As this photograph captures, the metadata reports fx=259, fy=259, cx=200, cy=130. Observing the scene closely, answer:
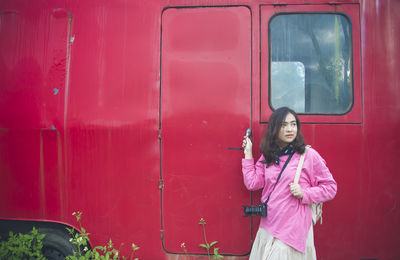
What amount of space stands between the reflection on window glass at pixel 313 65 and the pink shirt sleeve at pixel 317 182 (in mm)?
568

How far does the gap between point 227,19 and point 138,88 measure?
102cm

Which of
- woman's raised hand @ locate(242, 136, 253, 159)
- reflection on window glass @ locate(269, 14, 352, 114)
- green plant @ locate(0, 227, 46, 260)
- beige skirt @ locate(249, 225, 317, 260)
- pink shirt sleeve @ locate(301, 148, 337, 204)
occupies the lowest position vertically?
green plant @ locate(0, 227, 46, 260)

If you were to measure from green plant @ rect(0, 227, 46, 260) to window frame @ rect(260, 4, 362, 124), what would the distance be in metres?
2.30

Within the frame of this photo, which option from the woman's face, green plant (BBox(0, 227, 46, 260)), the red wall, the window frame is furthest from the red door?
green plant (BBox(0, 227, 46, 260))

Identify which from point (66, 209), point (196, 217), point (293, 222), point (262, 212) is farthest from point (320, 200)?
point (66, 209)

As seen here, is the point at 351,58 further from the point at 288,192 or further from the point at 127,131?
the point at 127,131

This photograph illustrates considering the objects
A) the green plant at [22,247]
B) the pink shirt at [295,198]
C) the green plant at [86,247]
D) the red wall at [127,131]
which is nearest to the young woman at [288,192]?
the pink shirt at [295,198]

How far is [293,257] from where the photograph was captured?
181 cm

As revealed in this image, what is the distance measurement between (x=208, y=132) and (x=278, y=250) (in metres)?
1.06

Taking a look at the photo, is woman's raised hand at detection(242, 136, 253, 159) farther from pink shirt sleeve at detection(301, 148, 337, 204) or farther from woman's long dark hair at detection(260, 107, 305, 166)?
pink shirt sleeve at detection(301, 148, 337, 204)

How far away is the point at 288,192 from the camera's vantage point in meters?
1.87

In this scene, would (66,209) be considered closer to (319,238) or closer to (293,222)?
(293,222)

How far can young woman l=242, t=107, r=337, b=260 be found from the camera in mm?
1806

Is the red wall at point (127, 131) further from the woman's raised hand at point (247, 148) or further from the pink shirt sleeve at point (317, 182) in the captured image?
the pink shirt sleeve at point (317, 182)
